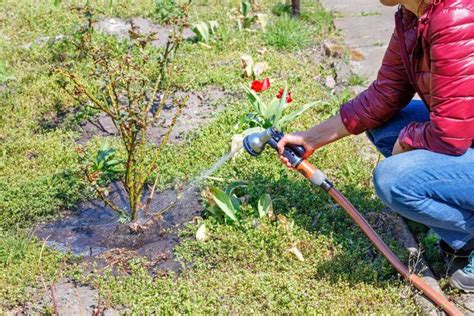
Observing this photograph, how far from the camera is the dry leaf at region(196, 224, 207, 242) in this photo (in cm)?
318

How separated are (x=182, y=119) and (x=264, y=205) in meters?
1.31

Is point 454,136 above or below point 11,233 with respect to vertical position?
above

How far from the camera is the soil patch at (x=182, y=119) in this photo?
13.9 ft

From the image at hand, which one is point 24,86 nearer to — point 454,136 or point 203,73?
point 203,73

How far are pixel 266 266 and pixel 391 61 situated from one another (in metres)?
1.05

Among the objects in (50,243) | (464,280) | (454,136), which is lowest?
(50,243)

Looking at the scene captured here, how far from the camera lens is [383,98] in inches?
118

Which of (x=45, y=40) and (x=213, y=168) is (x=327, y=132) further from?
(x=45, y=40)

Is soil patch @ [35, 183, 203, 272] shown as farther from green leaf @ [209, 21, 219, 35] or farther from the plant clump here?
green leaf @ [209, 21, 219, 35]

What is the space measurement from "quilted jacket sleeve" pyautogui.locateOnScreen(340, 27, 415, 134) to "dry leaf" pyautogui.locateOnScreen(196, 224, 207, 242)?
82 cm

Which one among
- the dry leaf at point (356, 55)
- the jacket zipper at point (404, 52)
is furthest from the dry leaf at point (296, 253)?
the dry leaf at point (356, 55)

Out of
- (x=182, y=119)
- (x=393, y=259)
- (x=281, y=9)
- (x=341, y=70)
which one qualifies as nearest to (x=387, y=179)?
(x=393, y=259)

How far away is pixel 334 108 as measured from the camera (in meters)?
4.34

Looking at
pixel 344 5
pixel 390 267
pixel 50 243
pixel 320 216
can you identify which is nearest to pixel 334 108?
pixel 320 216
